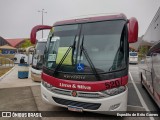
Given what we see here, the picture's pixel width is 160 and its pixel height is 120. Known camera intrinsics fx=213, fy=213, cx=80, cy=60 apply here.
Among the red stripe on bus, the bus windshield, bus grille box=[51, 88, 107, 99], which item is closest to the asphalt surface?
bus grille box=[51, 88, 107, 99]

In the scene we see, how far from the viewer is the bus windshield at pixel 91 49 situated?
5668 mm

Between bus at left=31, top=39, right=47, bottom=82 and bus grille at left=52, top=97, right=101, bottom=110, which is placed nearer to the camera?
bus grille at left=52, top=97, right=101, bottom=110

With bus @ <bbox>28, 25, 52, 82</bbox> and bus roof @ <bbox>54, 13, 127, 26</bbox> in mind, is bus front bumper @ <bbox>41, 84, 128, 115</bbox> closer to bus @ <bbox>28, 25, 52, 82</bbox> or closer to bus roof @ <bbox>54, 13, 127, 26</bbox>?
bus roof @ <bbox>54, 13, 127, 26</bbox>

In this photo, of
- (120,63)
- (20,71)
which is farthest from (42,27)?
(20,71)

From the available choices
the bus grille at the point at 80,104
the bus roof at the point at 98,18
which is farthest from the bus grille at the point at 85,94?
the bus roof at the point at 98,18

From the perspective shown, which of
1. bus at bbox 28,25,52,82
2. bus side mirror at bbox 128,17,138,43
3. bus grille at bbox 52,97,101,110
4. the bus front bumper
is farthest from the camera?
bus at bbox 28,25,52,82

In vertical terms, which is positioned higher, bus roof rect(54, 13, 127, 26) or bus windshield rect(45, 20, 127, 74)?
bus roof rect(54, 13, 127, 26)

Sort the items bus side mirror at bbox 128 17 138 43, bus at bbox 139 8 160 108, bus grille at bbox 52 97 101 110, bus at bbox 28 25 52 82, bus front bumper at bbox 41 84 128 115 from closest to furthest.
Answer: bus front bumper at bbox 41 84 128 115
bus grille at bbox 52 97 101 110
bus side mirror at bbox 128 17 138 43
bus at bbox 139 8 160 108
bus at bbox 28 25 52 82

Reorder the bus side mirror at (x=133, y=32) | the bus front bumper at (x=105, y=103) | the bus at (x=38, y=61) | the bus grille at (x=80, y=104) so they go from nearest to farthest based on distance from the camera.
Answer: the bus front bumper at (x=105, y=103), the bus grille at (x=80, y=104), the bus side mirror at (x=133, y=32), the bus at (x=38, y=61)

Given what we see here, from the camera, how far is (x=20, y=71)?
16.5 meters

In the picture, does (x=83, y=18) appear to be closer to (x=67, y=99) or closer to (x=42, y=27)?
(x=42, y=27)

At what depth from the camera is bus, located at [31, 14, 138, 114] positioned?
5465 millimetres

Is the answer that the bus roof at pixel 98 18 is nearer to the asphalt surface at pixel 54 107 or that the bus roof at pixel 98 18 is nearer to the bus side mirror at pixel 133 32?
the bus side mirror at pixel 133 32

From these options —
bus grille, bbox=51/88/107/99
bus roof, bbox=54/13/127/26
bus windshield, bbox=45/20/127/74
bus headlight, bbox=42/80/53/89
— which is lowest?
bus grille, bbox=51/88/107/99
